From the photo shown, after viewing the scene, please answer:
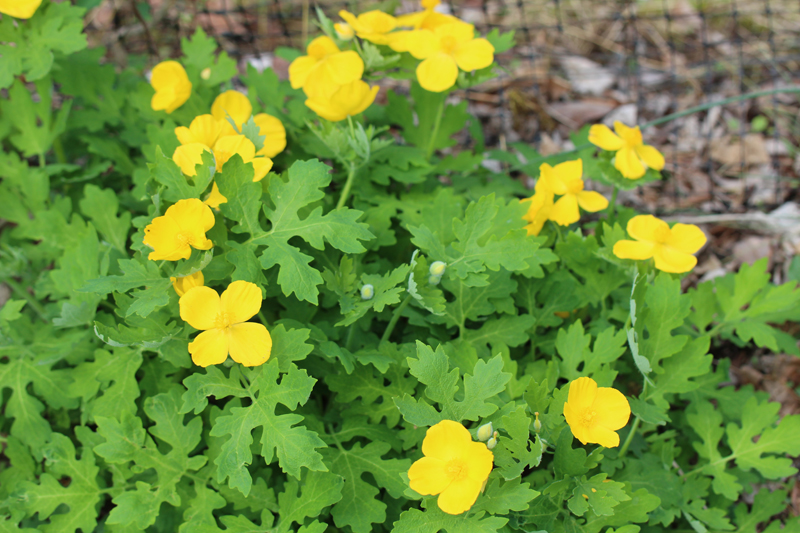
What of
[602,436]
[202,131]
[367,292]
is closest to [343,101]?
[202,131]

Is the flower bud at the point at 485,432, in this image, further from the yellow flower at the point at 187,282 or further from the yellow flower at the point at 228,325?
the yellow flower at the point at 187,282

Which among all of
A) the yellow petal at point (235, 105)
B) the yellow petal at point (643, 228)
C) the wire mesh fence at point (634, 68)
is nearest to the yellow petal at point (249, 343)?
the yellow petal at point (235, 105)

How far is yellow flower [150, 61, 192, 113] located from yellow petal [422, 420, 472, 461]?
144cm

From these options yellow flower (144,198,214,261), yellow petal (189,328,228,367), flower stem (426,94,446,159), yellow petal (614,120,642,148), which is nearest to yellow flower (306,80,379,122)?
flower stem (426,94,446,159)

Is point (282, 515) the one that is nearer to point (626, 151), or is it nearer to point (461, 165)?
point (461, 165)

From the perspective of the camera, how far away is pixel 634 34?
154 inches

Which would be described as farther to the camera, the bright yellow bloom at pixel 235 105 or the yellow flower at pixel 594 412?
the bright yellow bloom at pixel 235 105

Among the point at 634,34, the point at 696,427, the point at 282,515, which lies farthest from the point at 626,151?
the point at 634,34

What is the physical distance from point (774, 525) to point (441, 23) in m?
1.95

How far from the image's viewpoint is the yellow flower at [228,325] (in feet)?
4.78

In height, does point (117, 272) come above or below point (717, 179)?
above

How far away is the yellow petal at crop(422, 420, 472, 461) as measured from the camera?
52.5 inches

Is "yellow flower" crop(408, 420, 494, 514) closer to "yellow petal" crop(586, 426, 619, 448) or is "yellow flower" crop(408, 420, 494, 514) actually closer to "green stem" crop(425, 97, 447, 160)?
"yellow petal" crop(586, 426, 619, 448)

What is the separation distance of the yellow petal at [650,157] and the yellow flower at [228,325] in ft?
4.64
